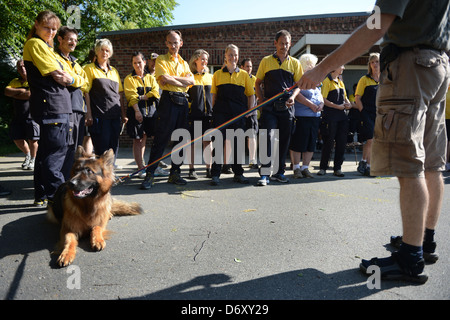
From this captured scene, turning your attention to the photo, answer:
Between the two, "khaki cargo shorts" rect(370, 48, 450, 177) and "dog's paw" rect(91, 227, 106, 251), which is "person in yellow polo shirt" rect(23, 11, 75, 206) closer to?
"dog's paw" rect(91, 227, 106, 251)

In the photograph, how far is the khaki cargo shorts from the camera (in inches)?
83.4

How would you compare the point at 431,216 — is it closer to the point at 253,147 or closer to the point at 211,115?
the point at 211,115

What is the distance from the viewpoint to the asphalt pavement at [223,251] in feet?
7.08

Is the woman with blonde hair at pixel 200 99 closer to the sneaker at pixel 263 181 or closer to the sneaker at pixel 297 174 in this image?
the sneaker at pixel 263 181

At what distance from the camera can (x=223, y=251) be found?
283cm

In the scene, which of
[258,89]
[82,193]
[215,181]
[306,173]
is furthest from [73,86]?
[306,173]

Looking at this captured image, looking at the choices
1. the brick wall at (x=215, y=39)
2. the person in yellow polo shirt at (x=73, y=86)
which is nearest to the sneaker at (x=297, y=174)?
the person in yellow polo shirt at (x=73, y=86)

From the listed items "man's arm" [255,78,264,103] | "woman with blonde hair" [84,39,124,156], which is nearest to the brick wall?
"man's arm" [255,78,264,103]

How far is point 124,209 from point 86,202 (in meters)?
0.81

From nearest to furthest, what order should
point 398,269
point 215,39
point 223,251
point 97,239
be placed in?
point 398,269
point 223,251
point 97,239
point 215,39

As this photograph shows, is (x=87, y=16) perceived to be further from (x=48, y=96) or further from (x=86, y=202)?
(x=86, y=202)

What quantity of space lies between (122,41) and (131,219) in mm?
10475
